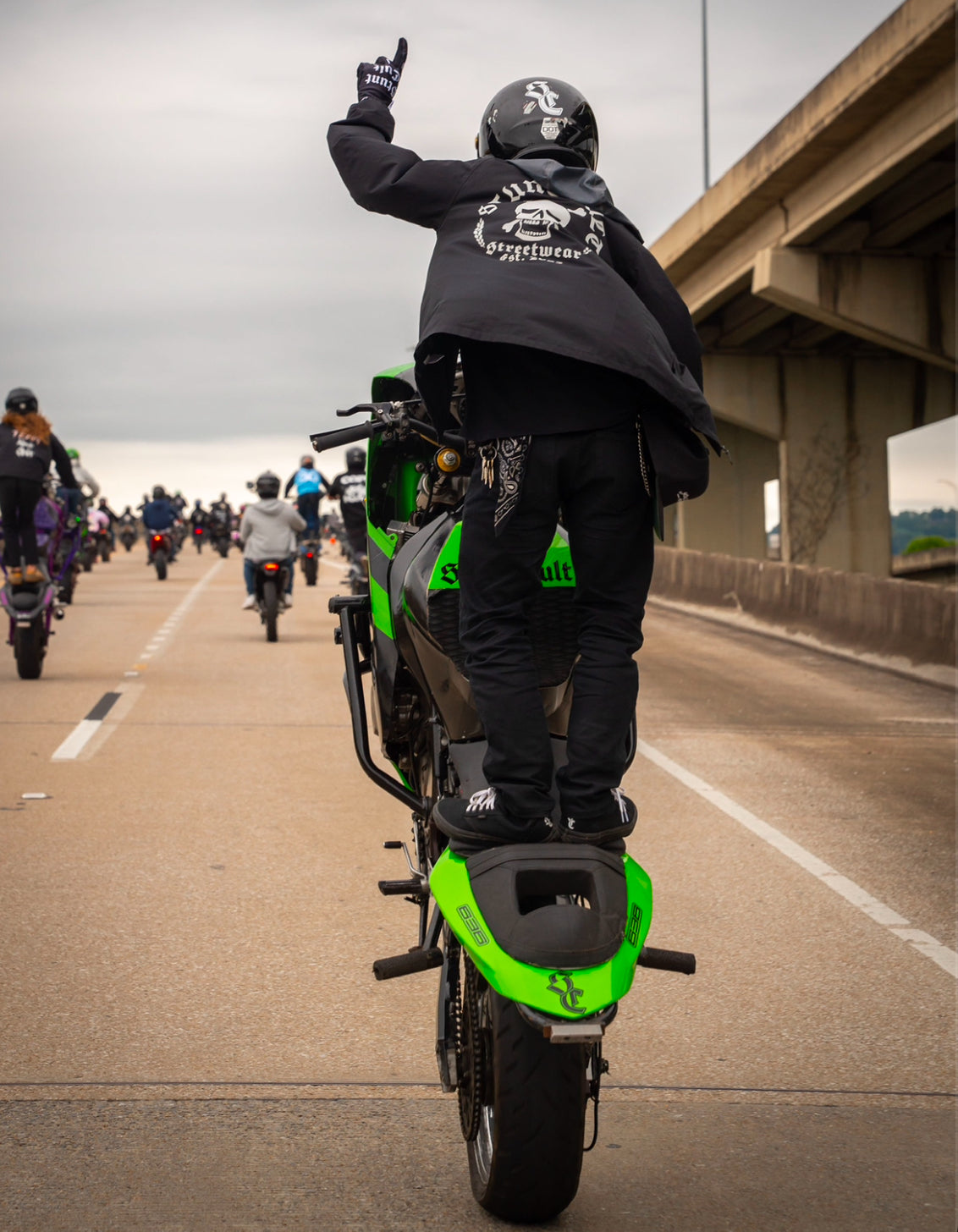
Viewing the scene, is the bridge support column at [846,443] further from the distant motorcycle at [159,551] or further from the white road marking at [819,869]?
the white road marking at [819,869]

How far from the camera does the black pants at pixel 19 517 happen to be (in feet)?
45.3

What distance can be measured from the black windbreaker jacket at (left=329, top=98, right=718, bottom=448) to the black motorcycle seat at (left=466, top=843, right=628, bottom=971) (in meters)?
1.01

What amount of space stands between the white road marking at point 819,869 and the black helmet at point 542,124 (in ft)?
10.6

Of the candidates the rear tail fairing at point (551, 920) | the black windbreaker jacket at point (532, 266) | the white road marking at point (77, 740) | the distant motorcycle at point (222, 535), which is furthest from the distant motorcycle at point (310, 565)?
the rear tail fairing at point (551, 920)

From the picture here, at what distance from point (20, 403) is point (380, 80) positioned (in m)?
10.2

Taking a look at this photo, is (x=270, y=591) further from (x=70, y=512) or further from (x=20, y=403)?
(x=20, y=403)

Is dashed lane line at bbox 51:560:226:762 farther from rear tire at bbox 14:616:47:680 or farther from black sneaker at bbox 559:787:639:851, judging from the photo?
black sneaker at bbox 559:787:639:851

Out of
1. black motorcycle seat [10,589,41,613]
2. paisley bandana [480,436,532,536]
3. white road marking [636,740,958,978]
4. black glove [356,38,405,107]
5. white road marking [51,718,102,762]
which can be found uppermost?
black glove [356,38,405,107]

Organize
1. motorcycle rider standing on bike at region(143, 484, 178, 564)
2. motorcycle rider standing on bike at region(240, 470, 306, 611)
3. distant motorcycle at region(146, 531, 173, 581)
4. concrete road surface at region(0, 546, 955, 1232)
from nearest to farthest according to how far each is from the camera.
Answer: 1. concrete road surface at region(0, 546, 955, 1232)
2. motorcycle rider standing on bike at region(240, 470, 306, 611)
3. distant motorcycle at region(146, 531, 173, 581)
4. motorcycle rider standing on bike at region(143, 484, 178, 564)

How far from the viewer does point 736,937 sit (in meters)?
6.27

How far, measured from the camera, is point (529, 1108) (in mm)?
3410

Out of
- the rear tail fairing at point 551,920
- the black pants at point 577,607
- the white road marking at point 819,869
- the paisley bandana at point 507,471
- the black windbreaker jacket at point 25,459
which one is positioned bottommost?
the white road marking at point 819,869

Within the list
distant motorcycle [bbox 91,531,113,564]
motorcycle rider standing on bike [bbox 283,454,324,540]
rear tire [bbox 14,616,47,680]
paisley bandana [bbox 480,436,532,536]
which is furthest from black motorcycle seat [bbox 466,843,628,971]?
distant motorcycle [bbox 91,531,113,564]

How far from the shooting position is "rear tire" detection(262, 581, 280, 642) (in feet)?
61.1
